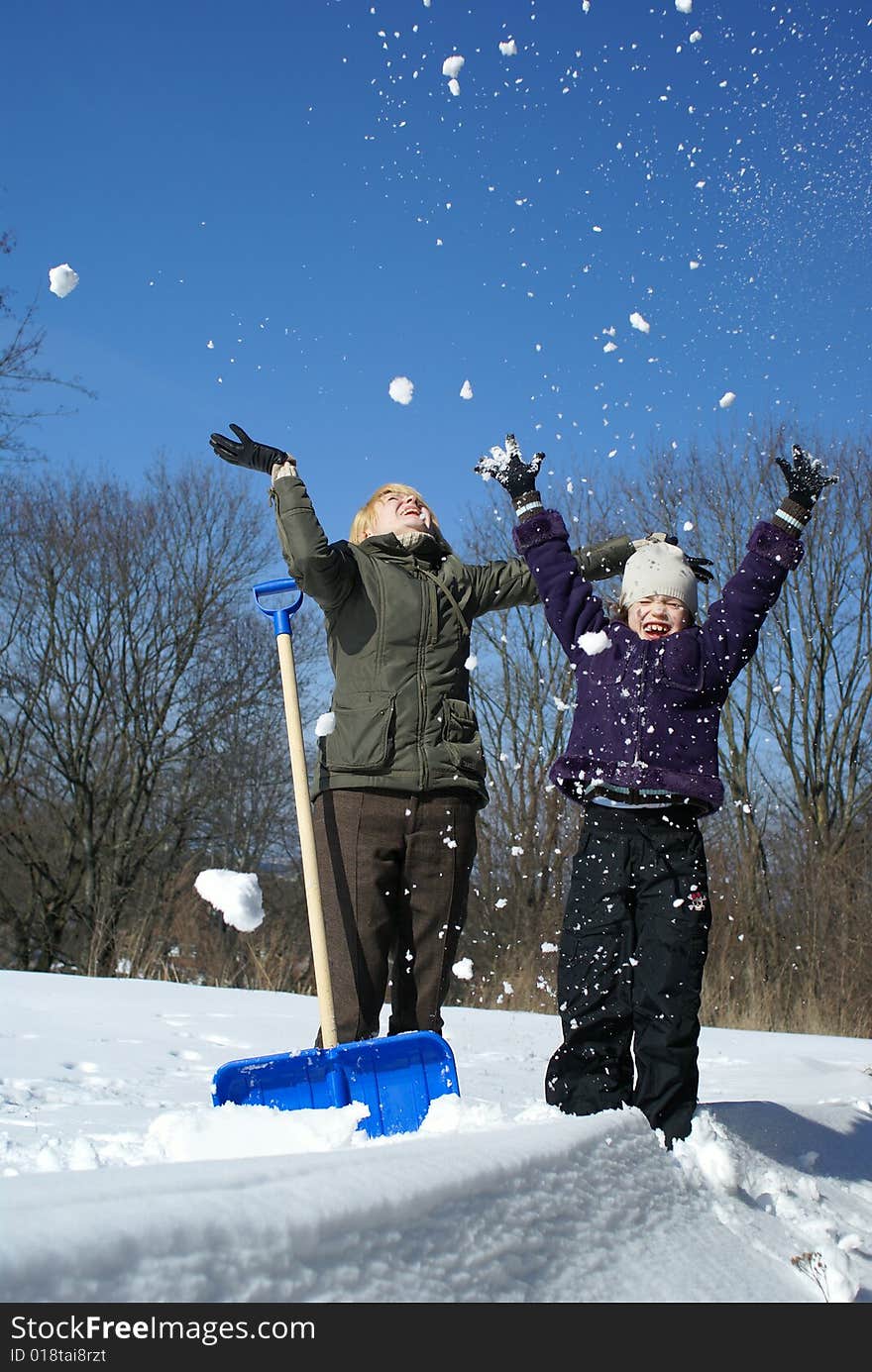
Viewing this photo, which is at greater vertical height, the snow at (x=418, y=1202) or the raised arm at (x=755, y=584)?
the raised arm at (x=755, y=584)

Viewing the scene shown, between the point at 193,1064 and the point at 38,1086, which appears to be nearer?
the point at 38,1086

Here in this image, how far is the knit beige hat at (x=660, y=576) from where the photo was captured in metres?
2.96

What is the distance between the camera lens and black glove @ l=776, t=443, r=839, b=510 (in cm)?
291

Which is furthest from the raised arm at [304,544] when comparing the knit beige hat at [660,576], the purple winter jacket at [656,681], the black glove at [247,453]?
the knit beige hat at [660,576]

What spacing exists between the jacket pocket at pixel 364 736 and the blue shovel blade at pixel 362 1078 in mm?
704

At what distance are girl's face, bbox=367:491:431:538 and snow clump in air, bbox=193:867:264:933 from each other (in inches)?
41.7

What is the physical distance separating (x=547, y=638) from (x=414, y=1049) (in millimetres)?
12477

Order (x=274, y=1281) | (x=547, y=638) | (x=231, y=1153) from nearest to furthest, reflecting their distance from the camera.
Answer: (x=274, y=1281) → (x=231, y=1153) → (x=547, y=638)

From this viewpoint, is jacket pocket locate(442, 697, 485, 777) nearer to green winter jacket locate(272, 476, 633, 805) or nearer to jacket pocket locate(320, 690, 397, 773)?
green winter jacket locate(272, 476, 633, 805)

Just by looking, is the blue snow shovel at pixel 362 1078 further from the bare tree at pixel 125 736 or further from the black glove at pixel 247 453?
the bare tree at pixel 125 736

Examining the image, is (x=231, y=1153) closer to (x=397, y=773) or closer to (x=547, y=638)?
(x=397, y=773)

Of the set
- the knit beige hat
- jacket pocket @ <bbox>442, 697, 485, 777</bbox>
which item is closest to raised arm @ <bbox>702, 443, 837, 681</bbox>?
the knit beige hat
